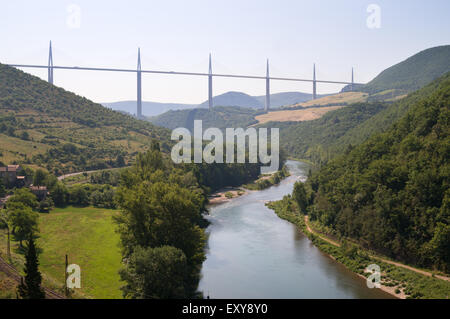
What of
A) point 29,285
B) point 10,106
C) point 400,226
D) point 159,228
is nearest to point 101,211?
point 159,228

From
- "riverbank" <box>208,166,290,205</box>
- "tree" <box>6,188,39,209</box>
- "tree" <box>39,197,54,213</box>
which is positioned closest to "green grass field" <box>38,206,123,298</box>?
"tree" <box>39,197,54,213</box>

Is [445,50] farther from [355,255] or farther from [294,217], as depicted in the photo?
[355,255]

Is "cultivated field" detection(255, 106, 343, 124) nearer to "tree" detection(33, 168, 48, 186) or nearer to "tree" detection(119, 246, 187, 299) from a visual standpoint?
"tree" detection(33, 168, 48, 186)

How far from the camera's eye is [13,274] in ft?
53.0

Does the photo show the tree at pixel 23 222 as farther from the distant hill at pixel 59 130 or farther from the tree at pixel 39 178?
the distant hill at pixel 59 130

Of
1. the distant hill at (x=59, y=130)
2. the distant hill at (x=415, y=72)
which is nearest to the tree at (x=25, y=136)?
the distant hill at (x=59, y=130)

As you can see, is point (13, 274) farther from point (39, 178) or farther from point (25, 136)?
point (25, 136)

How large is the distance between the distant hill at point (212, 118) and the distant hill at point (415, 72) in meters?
34.6

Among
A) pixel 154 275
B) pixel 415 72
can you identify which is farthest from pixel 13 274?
pixel 415 72

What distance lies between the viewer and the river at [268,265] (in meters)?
18.2

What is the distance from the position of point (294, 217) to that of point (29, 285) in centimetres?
2114

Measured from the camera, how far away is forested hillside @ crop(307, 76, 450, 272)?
20.6m

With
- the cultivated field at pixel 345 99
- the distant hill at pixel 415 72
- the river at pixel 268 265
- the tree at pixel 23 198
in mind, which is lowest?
the river at pixel 268 265

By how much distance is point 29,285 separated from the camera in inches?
516
